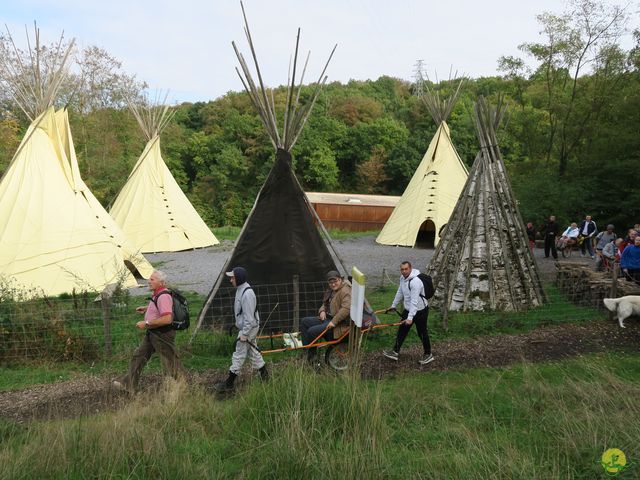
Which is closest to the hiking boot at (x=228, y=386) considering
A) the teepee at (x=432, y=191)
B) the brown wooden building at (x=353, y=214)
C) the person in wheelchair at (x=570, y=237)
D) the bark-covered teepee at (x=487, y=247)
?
the bark-covered teepee at (x=487, y=247)

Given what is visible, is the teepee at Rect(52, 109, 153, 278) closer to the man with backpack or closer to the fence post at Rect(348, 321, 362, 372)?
the man with backpack

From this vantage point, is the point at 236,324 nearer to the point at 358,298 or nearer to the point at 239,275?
the point at 239,275

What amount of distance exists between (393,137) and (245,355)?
116 feet

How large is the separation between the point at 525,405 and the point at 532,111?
17.7 meters

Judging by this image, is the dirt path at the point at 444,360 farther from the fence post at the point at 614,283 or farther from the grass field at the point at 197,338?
the fence post at the point at 614,283

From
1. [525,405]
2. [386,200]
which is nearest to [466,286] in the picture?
[525,405]

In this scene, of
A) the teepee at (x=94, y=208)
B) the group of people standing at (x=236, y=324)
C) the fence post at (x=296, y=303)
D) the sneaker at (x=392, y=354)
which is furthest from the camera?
the teepee at (x=94, y=208)

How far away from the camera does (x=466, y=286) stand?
27.2 feet

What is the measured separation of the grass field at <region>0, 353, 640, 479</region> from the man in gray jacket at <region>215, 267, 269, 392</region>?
1.43 feet

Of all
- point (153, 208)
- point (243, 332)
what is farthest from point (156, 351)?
point (153, 208)

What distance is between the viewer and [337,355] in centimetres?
596

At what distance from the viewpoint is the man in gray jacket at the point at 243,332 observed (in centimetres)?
505

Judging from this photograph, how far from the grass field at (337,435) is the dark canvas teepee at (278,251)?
8.93ft

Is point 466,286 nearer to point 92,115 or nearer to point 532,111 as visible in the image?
point 532,111
